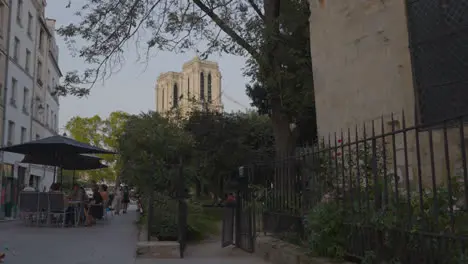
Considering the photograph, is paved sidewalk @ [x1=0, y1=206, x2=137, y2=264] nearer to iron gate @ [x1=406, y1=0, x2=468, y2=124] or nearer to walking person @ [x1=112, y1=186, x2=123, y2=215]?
iron gate @ [x1=406, y1=0, x2=468, y2=124]

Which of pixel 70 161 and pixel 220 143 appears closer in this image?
pixel 70 161

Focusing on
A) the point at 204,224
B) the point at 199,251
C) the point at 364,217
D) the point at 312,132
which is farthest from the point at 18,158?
the point at 364,217

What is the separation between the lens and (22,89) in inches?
1113

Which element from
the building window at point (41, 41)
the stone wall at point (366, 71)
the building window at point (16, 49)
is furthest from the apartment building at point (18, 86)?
the stone wall at point (366, 71)

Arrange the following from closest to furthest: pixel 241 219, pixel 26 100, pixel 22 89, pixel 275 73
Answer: pixel 241 219
pixel 275 73
pixel 22 89
pixel 26 100

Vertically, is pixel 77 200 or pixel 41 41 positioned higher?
pixel 41 41

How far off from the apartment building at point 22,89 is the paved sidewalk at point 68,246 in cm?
1114

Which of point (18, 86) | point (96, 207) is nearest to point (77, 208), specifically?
point (96, 207)

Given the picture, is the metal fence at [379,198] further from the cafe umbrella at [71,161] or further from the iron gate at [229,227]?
the cafe umbrella at [71,161]

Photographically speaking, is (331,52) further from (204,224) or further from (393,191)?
(393,191)

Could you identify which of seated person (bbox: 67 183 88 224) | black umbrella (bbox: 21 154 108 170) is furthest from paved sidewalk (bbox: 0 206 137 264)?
black umbrella (bbox: 21 154 108 170)

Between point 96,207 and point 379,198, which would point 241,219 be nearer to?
point 379,198

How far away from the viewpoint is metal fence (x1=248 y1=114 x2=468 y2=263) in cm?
388

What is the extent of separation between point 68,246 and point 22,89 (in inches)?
870
